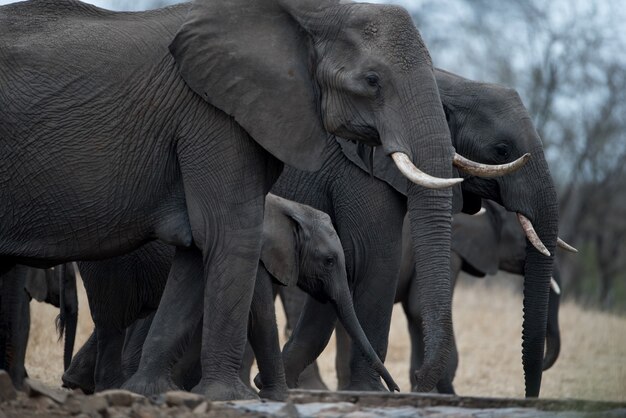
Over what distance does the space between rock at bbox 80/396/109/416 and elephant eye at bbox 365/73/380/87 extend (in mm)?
2120

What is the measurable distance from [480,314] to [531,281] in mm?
8750

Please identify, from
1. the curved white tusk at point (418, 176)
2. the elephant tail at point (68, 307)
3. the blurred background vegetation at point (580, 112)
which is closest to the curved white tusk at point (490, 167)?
the curved white tusk at point (418, 176)

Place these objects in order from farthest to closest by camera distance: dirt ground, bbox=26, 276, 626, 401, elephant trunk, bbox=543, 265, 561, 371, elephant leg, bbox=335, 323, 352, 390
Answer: dirt ground, bbox=26, 276, 626, 401
elephant leg, bbox=335, 323, 352, 390
elephant trunk, bbox=543, 265, 561, 371

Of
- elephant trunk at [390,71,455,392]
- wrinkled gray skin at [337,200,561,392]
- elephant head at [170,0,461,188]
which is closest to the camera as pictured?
elephant trunk at [390,71,455,392]

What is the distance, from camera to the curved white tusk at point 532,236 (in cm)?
828

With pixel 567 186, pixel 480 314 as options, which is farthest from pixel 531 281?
pixel 567 186

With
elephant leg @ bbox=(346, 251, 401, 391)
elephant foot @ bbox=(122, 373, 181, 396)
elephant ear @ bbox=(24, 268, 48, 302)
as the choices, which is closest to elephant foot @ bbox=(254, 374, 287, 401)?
elephant foot @ bbox=(122, 373, 181, 396)

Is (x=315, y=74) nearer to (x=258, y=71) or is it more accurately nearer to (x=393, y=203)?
(x=258, y=71)

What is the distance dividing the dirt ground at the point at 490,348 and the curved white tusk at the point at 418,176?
241cm

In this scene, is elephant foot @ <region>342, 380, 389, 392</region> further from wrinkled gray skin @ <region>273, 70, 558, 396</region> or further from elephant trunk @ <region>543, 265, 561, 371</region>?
elephant trunk @ <region>543, 265, 561, 371</region>

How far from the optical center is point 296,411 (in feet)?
17.3

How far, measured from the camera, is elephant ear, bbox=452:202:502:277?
1146 cm

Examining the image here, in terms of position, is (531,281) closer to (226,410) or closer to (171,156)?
(171,156)

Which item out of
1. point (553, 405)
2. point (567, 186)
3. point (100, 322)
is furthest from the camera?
point (567, 186)
